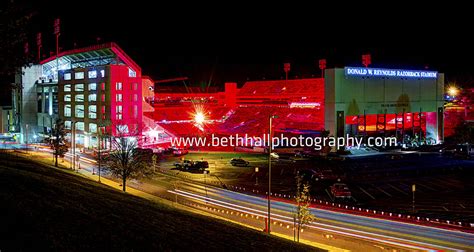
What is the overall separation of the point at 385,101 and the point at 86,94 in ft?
153

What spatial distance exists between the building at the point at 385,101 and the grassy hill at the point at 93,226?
46896mm

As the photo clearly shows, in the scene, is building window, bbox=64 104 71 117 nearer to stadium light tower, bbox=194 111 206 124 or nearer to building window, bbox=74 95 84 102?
building window, bbox=74 95 84 102

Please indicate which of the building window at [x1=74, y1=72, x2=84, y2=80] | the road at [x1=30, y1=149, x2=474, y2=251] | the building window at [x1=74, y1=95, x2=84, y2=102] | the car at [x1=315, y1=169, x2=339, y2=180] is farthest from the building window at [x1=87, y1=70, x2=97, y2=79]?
the car at [x1=315, y1=169, x2=339, y2=180]

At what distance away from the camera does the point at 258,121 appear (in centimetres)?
7775

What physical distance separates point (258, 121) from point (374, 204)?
4399 cm

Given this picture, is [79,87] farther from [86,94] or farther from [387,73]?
[387,73]

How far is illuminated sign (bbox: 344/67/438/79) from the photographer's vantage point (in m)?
67.9

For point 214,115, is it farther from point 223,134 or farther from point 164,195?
point 164,195

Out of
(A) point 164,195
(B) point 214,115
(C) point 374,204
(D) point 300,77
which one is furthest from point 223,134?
(C) point 374,204

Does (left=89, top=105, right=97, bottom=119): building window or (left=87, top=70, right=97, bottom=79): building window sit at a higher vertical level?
(left=87, top=70, right=97, bottom=79): building window

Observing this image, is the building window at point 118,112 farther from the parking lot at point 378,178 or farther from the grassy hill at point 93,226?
the grassy hill at point 93,226

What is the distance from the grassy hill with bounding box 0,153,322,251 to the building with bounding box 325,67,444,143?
46.9m

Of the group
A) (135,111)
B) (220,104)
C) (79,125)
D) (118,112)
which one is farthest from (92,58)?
(220,104)

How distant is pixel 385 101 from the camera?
73688mm
